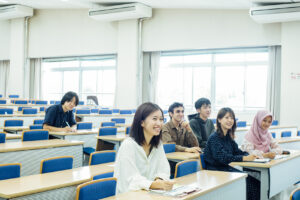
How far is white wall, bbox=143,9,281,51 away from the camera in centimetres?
1033

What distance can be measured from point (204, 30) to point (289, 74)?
3.05 meters

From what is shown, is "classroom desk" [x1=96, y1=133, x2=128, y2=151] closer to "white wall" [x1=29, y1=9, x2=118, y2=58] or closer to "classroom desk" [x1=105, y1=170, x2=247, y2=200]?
"classroom desk" [x1=105, y1=170, x2=247, y2=200]

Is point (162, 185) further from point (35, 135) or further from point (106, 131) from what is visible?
point (106, 131)

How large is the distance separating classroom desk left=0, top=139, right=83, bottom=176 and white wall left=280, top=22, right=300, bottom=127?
7040mm

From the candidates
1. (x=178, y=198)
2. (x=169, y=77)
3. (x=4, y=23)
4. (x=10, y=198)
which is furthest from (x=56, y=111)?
(x=4, y=23)

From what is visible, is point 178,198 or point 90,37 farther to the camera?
point 90,37

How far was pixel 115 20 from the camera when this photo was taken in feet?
40.3

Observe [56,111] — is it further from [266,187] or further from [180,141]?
[266,187]

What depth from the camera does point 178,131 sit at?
179 inches

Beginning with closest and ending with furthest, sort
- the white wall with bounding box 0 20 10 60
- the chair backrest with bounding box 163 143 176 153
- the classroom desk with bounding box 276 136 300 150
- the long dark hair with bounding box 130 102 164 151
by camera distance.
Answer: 1. the long dark hair with bounding box 130 102 164 151
2. the chair backrest with bounding box 163 143 176 153
3. the classroom desk with bounding box 276 136 300 150
4. the white wall with bounding box 0 20 10 60

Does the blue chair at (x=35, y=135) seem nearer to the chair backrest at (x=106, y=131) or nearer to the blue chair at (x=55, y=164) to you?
the chair backrest at (x=106, y=131)

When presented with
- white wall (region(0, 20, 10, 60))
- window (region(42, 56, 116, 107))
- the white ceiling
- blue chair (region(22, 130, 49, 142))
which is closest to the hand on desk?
blue chair (region(22, 130, 49, 142))

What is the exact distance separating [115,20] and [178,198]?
10.8 m

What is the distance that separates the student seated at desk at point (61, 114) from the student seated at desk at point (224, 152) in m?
2.28
